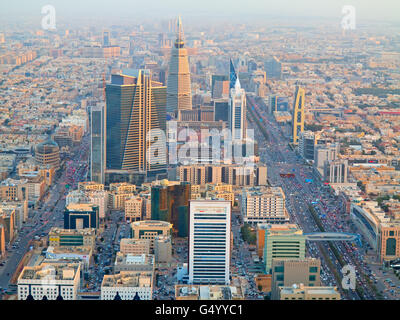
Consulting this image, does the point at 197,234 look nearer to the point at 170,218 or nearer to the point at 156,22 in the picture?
the point at 170,218

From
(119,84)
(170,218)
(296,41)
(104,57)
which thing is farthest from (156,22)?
(104,57)

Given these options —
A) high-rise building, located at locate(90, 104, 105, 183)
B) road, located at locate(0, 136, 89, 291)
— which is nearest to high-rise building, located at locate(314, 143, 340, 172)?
high-rise building, located at locate(90, 104, 105, 183)

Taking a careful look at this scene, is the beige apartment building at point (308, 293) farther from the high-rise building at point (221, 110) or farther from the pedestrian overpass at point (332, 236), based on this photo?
the high-rise building at point (221, 110)

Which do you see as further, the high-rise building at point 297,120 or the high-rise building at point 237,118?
the high-rise building at point 297,120

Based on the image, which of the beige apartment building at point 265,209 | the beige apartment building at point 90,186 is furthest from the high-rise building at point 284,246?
the beige apartment building at point 90,186

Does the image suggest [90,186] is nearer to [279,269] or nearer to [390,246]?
[390,246]

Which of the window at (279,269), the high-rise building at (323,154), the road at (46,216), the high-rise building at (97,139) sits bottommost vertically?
the road at (46,216)

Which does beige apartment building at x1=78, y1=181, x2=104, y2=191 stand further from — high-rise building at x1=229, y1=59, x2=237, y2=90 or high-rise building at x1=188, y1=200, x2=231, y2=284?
high-rise building at x1=229, y1=59, x2=237, y2=90

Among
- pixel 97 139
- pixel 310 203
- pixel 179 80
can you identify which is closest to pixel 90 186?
pixel 97 139
